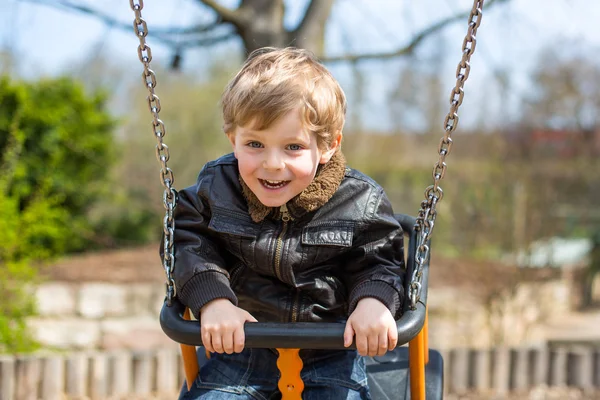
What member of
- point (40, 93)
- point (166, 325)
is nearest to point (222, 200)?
point (166, 325)

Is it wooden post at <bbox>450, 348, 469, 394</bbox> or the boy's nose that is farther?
wooden post at <bbox>450, 348, 469, 394</bbox>

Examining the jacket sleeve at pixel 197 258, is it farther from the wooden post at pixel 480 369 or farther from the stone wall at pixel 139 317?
the stone wall at pixel 139 317

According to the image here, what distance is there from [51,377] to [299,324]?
264 centimetres

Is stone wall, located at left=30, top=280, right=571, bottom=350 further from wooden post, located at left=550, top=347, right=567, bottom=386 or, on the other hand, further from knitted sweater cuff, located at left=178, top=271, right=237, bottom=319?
knitted sweater cuff, located at left=178, top=271, right=237, bottom=319

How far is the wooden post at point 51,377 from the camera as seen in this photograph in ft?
12.1

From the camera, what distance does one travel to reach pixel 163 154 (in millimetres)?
1771

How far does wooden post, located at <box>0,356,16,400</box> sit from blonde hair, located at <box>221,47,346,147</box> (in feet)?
8.30

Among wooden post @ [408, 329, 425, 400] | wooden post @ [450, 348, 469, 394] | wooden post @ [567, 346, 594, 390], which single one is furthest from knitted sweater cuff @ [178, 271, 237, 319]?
wooden post @ [567, 346, 594, 390]

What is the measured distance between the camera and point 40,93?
6871 millimetres

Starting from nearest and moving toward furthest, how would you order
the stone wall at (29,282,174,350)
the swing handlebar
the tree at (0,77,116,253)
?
the swing handlebar
the stone wall at (29,282,174,350)
the tree at (0,77,116,253)

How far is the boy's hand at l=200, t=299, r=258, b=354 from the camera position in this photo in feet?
5.20

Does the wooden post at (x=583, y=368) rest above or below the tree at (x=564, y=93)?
below

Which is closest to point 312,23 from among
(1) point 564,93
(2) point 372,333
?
(2) point 372,333

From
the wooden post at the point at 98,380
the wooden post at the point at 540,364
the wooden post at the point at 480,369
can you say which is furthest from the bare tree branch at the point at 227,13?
the wooden post at the point at 540,364
